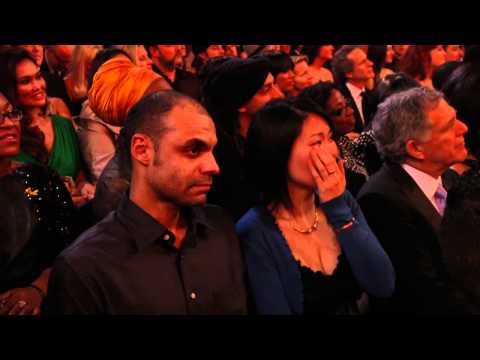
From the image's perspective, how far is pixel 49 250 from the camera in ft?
5.66

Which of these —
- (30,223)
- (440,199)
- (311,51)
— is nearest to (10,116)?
(30,223)

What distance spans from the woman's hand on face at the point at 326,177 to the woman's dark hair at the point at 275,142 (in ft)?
0.30

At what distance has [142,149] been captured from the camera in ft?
4.71

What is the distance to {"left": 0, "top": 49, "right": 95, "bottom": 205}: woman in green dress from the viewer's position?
7.29 feet

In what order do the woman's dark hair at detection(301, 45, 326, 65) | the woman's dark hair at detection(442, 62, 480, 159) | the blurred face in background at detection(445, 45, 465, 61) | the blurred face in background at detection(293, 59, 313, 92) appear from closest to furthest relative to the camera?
the woman's dark hair at detection(442, 62, 480, 159) < the blurred face in background at detection(293, 59, 313, 92) < the woman's dark hair at detection(301, 45, 326, 65) < the blurred face in background at detection(445, 45, 465, 61)

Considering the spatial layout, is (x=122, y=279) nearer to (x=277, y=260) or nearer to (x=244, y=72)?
(x=277, y=260)

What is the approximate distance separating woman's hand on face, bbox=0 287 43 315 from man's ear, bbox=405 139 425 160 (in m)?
1.30

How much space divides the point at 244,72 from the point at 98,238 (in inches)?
46.9

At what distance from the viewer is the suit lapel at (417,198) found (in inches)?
75.7

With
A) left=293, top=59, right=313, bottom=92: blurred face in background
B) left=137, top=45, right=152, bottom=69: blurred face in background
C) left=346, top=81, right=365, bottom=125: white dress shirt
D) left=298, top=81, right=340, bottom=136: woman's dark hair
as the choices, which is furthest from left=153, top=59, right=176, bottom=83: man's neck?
left=346, top=81, right=365, bottom=125: white dress shirt

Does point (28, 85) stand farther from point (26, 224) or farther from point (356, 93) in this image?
point (356, 93)

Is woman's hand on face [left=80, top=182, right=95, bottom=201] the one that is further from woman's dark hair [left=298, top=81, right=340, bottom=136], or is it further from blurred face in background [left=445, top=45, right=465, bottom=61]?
blurred face in background [left=445, top=45, right=465, bottom=61]

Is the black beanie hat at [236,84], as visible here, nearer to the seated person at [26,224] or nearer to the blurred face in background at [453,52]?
the seated person at [26,224]
